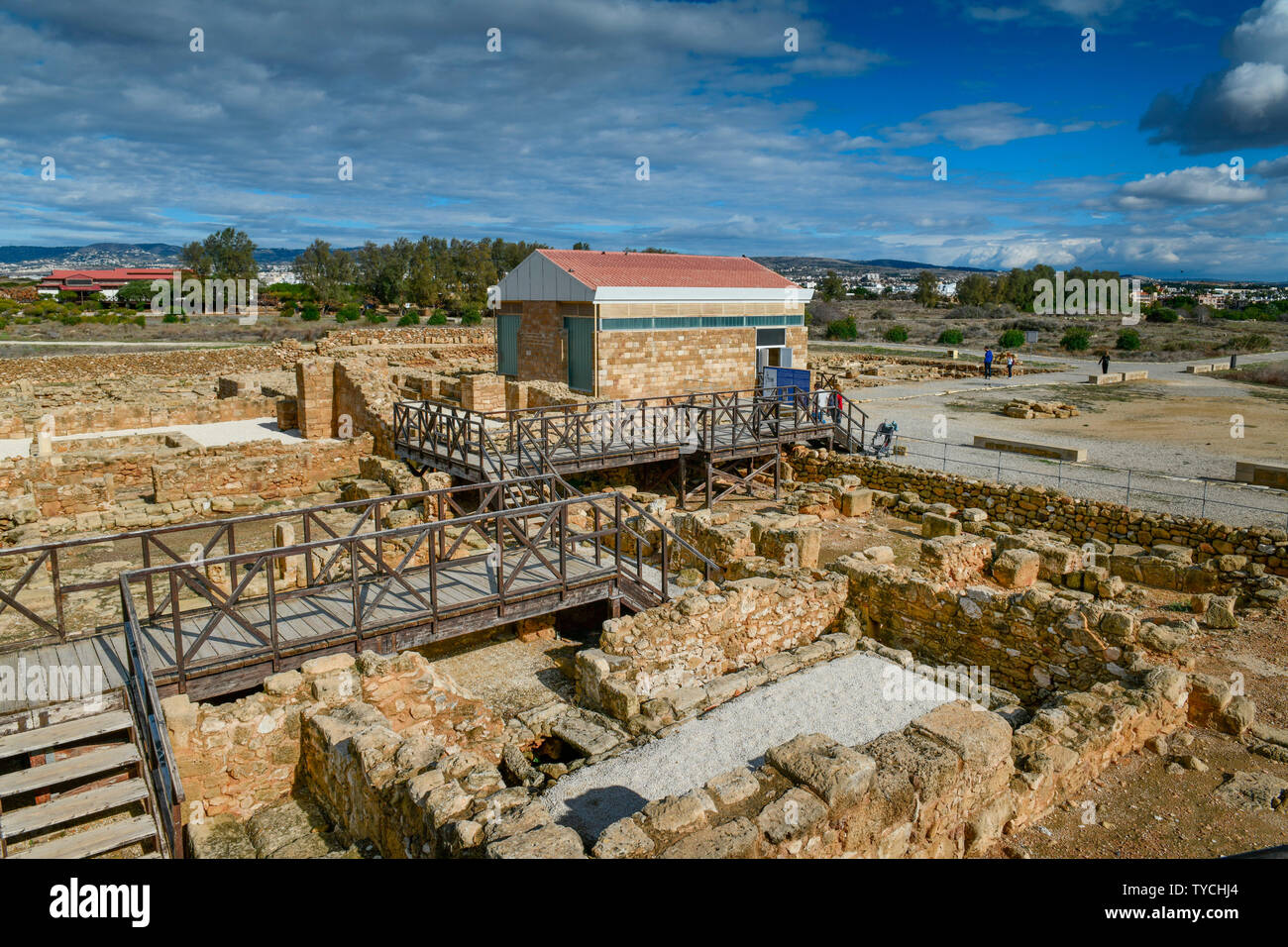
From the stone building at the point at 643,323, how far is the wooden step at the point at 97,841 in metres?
17.5

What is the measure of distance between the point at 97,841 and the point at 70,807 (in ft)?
1.27

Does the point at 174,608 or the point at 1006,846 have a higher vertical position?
the point at 174,608

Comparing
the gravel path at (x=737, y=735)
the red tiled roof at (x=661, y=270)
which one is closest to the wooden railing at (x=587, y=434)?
the red tiled roof at (x=661, y=270)

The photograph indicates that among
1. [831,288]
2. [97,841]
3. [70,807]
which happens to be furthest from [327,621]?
[831,288]

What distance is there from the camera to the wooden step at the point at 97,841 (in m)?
4.86

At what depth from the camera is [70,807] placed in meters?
5.16

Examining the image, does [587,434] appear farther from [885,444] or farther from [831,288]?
[831,288]

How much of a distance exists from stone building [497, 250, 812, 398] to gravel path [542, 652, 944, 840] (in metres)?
15.3

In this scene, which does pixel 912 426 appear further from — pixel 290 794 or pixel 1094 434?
pixel 290 794

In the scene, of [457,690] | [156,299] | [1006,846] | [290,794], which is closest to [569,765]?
[457,690]
